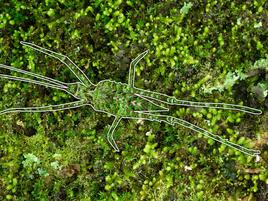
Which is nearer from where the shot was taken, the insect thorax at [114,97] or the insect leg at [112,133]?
the insect thorax at [114,97]

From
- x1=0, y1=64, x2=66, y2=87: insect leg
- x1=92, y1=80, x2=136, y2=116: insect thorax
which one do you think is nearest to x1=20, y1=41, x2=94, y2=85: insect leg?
x1=0, y1=64, x2=66, y2=87: insect leg

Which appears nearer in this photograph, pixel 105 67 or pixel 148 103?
pixel 148 103

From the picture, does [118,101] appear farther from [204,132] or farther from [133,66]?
[204,132]

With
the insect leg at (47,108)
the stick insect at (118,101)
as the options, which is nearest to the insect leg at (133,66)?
the stick insect at (118,101)

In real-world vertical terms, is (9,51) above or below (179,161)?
above

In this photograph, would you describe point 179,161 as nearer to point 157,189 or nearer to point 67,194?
point 157,189

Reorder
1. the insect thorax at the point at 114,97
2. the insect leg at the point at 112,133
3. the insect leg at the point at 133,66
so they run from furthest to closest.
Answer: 1. the insect leg at the point at 112,133
2. the insect leg at the point at 133,66
3. the insect thorax at the point at 114,97

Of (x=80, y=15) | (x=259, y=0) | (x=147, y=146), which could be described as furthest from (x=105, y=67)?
(x=259, y=0)

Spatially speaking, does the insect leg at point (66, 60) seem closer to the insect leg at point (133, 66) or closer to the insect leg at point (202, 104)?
the insect leg at point (133, 66)
